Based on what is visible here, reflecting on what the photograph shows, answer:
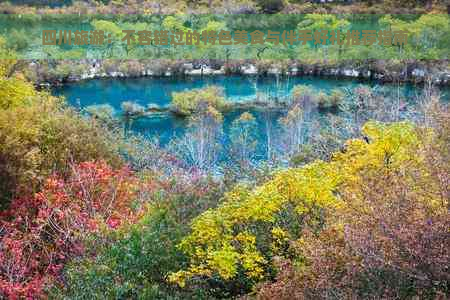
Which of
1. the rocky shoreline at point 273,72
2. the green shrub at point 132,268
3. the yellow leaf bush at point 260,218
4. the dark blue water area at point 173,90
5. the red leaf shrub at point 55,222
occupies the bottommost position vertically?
the dark blue water area at point 173,90

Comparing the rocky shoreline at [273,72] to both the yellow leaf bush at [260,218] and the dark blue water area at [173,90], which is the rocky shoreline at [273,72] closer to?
the dark blue water area at [173,90]

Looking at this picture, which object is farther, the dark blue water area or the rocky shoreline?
the rocky shoreline

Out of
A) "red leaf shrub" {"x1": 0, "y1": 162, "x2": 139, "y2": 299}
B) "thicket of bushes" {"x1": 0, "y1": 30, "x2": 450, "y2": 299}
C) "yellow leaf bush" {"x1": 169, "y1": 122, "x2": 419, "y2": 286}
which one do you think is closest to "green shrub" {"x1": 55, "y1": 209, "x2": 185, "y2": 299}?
"thicket of bushes" {"x1": 0, "y1": 30, "x2": 450, "y2": 299}

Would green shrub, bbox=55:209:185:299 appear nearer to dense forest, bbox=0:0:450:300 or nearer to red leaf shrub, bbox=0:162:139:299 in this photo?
dense forest, bbox=0:0:450:300

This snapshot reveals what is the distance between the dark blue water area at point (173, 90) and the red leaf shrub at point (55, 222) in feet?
65.9

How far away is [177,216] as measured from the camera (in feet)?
38.0

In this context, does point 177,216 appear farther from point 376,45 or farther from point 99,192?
point 376,45

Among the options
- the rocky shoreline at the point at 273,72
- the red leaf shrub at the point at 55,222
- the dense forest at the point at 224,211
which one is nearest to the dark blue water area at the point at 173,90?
the rocky shoreline at the point at 273,72

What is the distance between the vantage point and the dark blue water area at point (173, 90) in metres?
37.2

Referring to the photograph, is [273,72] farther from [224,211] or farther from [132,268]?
[132,268]

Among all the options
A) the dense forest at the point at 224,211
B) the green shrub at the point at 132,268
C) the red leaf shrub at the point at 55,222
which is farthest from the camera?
the red leaf shrub at the point at 55,222

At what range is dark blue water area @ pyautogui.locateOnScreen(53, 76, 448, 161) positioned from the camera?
3725cm

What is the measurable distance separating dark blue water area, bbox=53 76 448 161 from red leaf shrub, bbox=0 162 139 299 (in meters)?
20.1

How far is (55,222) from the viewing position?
533 inches
